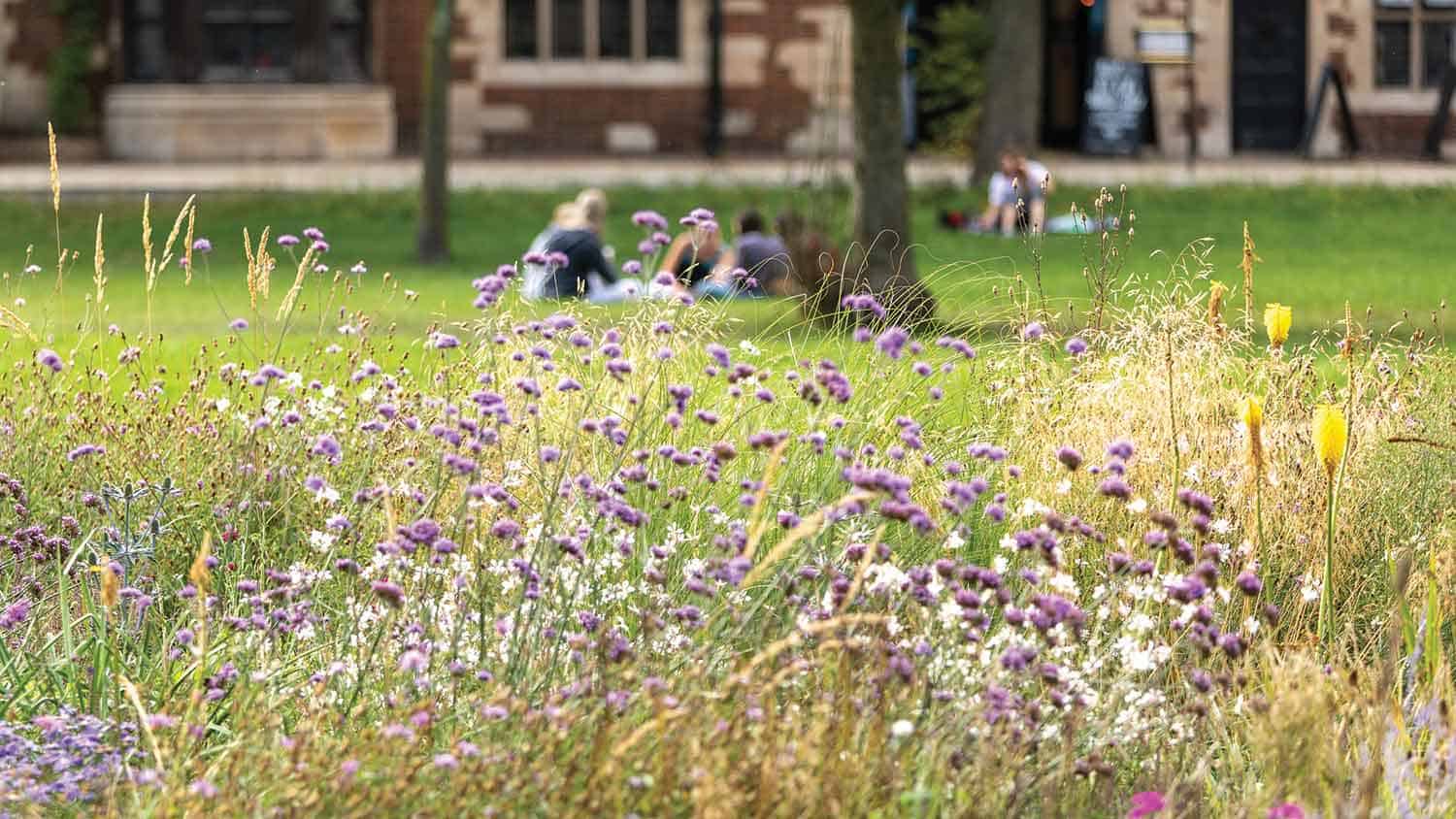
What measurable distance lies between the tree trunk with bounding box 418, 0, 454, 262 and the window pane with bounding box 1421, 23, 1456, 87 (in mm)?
16774

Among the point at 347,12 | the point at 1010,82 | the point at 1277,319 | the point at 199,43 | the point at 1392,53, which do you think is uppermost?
the point at 347,12

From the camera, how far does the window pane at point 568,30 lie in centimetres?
2816

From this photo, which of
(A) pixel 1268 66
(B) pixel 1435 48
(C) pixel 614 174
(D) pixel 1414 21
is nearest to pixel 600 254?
(C) pixel 614 174

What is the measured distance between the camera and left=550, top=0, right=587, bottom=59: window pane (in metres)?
28.2

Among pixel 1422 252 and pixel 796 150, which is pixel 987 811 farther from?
pixel 796 150

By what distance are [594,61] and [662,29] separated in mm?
937

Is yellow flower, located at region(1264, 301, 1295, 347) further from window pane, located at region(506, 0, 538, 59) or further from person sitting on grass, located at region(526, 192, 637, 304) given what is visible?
window pane, located at region(506, 0, 538, 59)

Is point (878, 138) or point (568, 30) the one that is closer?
point (878, 138)

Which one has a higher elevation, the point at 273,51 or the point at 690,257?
the point at 273,51

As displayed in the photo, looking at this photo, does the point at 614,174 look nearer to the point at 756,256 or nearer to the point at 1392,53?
the point at 1392,53

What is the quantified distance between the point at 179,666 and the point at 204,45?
2399cm

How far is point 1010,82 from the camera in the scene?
2302cm

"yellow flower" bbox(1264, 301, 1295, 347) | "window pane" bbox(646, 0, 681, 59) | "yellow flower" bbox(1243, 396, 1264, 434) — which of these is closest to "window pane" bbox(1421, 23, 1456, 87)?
"window pane" bbox(646, 0, 681, 59)

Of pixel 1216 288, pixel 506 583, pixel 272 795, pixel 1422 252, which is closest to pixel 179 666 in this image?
pixel 506 583
